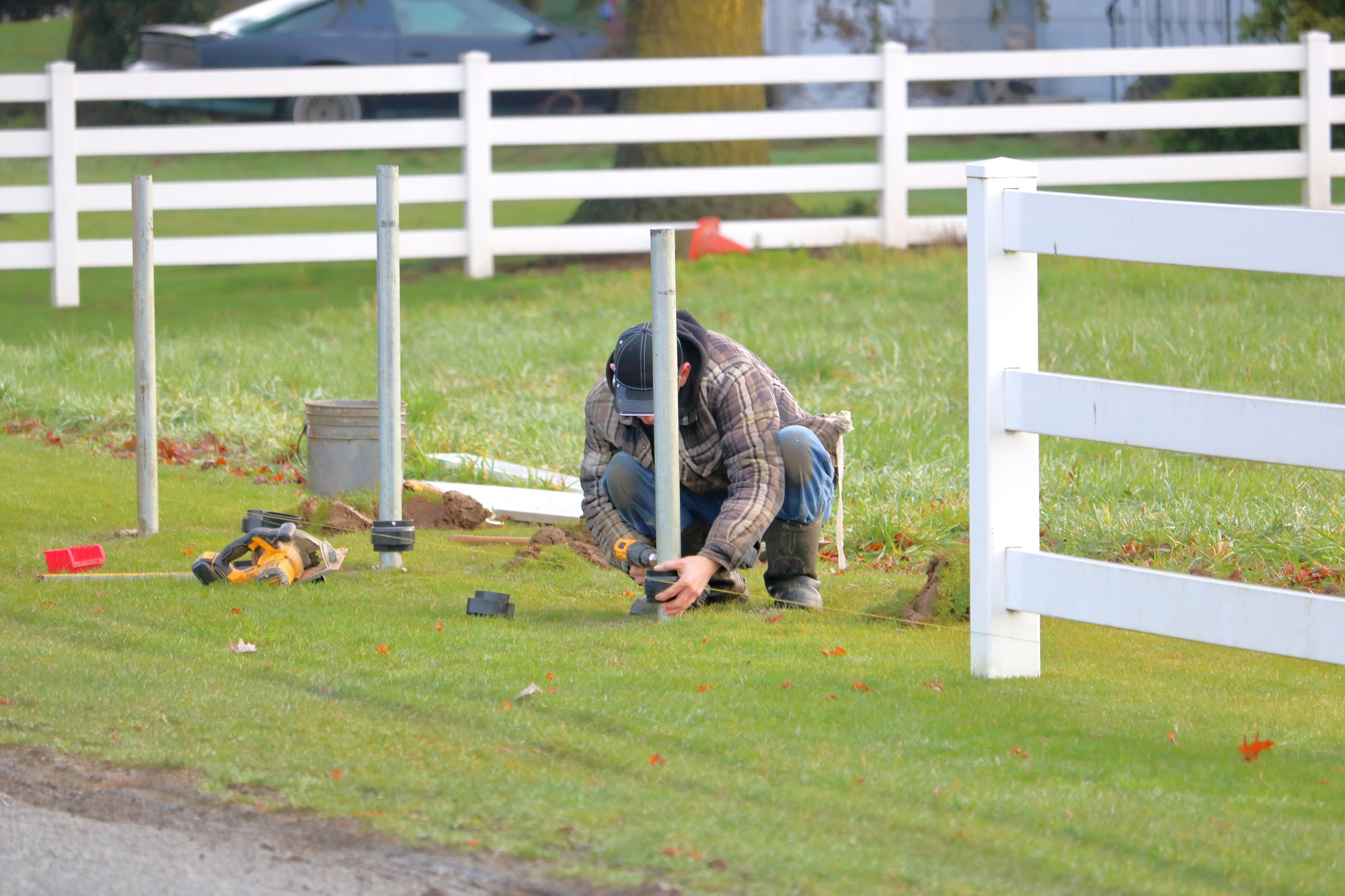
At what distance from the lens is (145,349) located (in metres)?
6.20

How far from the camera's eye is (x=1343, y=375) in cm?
920

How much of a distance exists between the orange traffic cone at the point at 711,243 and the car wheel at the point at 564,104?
921 cm

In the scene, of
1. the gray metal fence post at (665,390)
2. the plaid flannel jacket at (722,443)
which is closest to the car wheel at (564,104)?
the plaid flannel jacket at (722,443)

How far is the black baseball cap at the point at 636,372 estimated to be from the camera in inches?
190

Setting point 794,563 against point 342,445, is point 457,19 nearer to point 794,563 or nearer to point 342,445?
point 342,445

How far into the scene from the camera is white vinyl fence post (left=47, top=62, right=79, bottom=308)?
515 inches

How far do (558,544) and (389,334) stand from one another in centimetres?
114

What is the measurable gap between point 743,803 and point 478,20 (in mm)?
20163

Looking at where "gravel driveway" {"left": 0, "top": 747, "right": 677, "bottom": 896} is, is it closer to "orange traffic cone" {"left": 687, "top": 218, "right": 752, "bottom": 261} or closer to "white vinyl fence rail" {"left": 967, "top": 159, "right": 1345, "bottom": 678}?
"white vinyl fence rail" {"left": 967, "top": 159, "right": 1345, "bottom": 678}

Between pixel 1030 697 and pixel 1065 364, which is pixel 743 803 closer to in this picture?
pixel 1030 697

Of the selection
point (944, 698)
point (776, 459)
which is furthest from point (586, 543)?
point (944, 698)

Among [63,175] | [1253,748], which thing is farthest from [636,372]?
[63,175]

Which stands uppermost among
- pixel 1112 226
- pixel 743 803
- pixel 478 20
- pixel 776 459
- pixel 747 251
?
pixel 478 20

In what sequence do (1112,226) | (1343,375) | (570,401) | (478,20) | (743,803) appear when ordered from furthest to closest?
A: (478,20)
(570,401)
(1343,375)
(1112,226)
(743,803)
